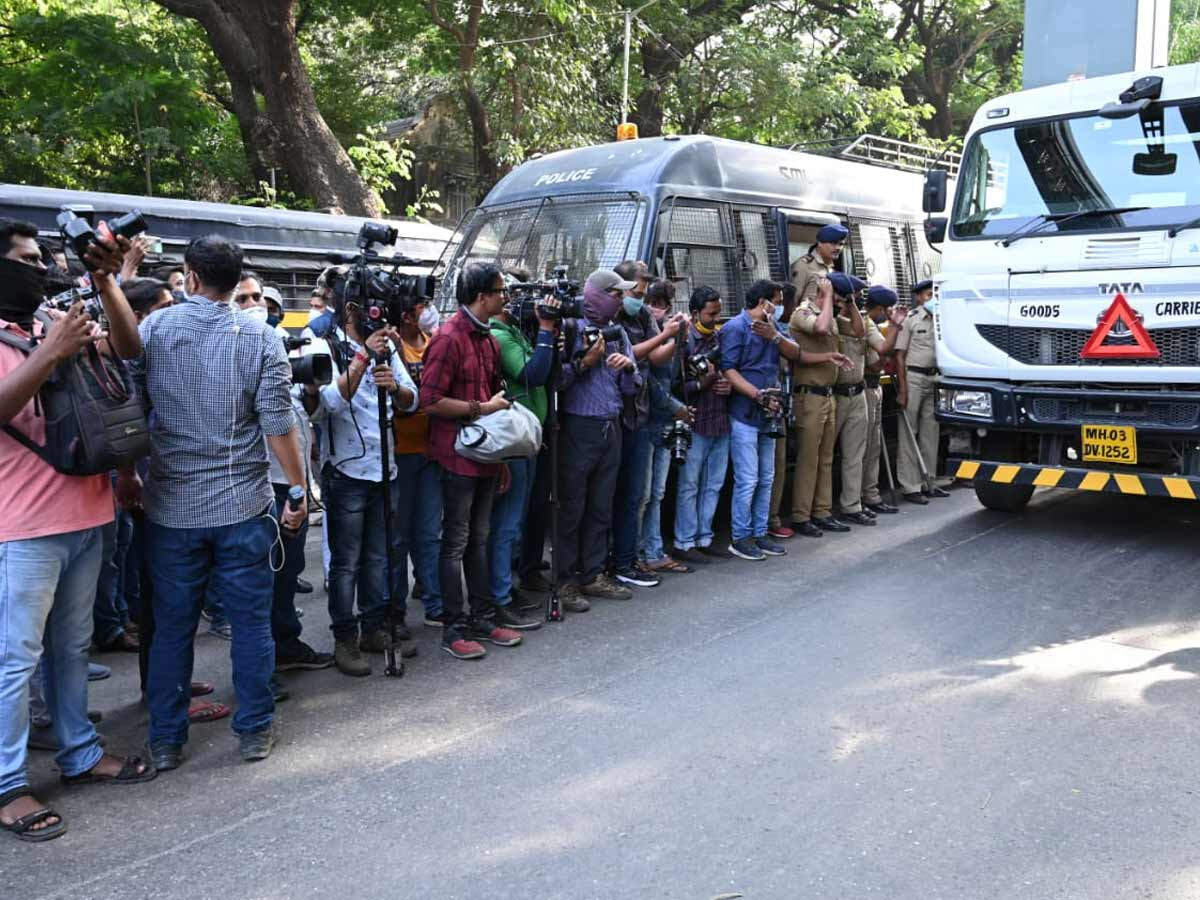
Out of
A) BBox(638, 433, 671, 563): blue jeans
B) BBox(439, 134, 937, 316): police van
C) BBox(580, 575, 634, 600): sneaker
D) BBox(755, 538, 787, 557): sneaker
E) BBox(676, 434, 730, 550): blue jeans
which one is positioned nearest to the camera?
BBox(580, 575, 634, 600): sneaker

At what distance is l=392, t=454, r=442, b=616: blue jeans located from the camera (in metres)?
5.55

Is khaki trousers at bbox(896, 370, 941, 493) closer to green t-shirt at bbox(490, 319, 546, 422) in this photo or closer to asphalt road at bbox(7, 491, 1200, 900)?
asphalt road at bbox(7, 491, 1200, 900)

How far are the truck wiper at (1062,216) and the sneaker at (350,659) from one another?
507 cm

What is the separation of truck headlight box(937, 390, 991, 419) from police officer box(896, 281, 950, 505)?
53.7 inches

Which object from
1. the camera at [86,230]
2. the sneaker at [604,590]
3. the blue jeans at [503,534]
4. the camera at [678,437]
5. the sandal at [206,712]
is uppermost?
the camera at [86,230]

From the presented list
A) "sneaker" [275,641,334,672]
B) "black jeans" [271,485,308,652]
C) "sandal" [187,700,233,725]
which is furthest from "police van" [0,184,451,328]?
"sandal" [187,700,233,725]

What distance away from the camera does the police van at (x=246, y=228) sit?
10.2m

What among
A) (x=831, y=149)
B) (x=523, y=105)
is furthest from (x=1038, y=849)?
(x=523, y=105)

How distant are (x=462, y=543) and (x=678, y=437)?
1856 millimetres

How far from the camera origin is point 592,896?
10.8ft

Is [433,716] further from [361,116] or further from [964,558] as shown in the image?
[361,116]

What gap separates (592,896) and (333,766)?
4.56 feet

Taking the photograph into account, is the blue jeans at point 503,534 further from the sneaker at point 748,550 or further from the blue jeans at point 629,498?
the sneaker at point 748,550

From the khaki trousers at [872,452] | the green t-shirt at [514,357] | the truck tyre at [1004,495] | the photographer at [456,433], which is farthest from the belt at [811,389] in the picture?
the photographer at [456,433]
